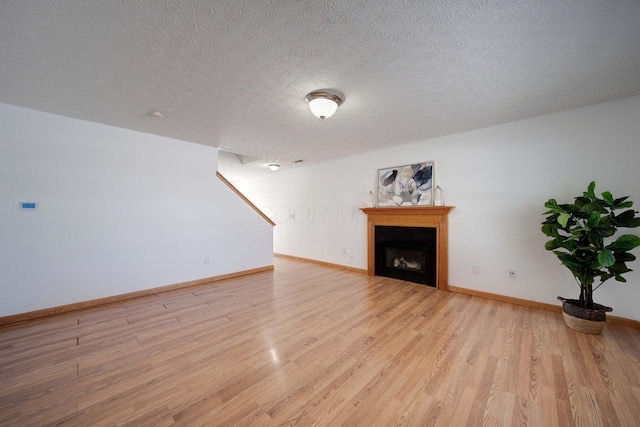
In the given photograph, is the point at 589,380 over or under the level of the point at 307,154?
under

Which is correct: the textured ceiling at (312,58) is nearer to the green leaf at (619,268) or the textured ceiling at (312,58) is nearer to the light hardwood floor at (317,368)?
the green leaf at (619,268)

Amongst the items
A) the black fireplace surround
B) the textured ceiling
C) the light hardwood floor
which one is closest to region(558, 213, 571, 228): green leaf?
the light hardwood floor

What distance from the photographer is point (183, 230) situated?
3.74m

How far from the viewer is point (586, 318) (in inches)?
86.5

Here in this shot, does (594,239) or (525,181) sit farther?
(525,181)

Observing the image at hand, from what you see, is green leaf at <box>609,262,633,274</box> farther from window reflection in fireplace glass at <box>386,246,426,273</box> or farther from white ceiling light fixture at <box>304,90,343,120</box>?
white ceiling light fixture at <box>304,90,343,120</box>

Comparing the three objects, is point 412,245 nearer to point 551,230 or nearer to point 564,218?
point 551,230

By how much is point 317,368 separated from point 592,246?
9.11 feet

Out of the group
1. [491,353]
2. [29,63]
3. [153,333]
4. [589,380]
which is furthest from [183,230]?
[589,380]

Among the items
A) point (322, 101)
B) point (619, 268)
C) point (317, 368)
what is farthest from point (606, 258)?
point (322, 101)

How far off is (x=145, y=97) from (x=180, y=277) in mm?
2655

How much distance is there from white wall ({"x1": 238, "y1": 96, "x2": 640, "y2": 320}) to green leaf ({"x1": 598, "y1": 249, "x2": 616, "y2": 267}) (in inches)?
32.8

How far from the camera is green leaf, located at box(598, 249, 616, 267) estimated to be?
6.36 ft

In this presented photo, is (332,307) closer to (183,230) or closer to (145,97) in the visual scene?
(183,230)
